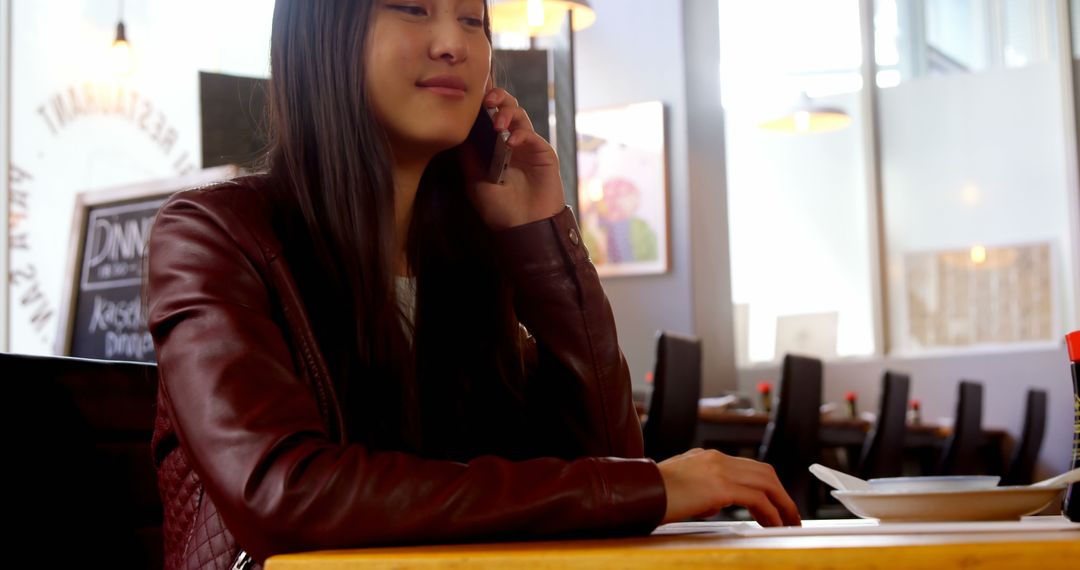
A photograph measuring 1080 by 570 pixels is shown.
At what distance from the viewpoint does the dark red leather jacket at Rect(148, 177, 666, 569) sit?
0.88 meters

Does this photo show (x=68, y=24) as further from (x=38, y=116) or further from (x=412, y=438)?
(x=412, y=438)

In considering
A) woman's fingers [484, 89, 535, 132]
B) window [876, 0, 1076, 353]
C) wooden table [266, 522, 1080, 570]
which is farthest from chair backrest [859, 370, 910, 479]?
wooden table [266, 522, 1080, 570]

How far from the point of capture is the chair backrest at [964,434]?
24.2ft

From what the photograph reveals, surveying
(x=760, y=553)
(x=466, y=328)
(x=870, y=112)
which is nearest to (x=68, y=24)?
(x=466, y=328)

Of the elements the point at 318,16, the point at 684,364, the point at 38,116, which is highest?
the point at 38,116

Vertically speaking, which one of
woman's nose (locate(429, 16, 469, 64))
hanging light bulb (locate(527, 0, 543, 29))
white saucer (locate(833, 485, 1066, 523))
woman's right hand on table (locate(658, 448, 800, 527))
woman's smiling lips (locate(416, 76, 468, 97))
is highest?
hanging light bulb (locate(527, 0, 543, 29))

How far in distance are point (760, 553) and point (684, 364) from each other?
145 inches

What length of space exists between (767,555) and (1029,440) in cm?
Result: 809

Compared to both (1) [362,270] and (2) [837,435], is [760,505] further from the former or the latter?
(2) [837,435]

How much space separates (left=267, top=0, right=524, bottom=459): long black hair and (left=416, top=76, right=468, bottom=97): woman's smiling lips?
7 centimetres

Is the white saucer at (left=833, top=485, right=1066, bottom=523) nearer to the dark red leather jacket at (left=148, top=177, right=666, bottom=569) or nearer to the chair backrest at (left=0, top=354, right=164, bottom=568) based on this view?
the dark red leather jacket at (left=148, top=177, right=666, bottom=569)

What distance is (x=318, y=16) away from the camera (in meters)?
1.32

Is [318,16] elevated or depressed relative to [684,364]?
elevated

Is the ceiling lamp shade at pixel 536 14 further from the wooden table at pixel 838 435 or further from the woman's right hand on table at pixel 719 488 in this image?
the woman's right hand on table at pixel 719 488
